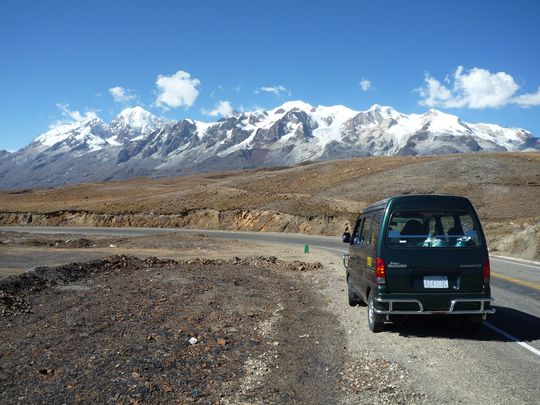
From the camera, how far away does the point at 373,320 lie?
875cm

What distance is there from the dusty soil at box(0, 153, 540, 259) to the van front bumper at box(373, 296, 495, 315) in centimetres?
3145

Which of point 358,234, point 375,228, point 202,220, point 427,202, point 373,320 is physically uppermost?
point 427,202

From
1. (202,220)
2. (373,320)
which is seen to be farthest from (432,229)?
(202,220)

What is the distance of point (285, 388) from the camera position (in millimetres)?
6148

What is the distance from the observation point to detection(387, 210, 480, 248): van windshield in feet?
27.9

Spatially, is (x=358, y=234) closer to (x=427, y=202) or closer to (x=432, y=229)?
(x=432, y=229)

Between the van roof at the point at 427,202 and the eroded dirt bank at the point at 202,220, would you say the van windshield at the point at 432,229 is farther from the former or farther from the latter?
the eroded dirt bank at the point at 202,220

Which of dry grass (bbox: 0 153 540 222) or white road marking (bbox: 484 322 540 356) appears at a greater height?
dry grass (bbox: 0 153 540 222)

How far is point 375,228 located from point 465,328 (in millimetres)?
2321

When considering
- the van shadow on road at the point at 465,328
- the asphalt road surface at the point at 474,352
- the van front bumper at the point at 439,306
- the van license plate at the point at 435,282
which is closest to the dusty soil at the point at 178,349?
the asphalt road surface at the point at 474,352

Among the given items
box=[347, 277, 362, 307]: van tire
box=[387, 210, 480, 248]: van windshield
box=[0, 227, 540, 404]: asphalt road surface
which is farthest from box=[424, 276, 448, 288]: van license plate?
box=[347, 277, 362, 307]: van tire

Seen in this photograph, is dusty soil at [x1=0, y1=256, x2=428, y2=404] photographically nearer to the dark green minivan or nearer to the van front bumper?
the van front bumper

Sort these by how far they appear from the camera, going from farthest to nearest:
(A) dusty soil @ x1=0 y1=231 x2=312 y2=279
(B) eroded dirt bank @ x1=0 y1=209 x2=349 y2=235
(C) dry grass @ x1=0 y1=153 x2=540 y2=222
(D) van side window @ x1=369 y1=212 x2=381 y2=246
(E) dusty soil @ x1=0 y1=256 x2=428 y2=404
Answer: (C) dry grass @ x1=0 y1=153 x2=540 y2=222 → (B) eroded dirt bank @ x1=0 y1=209 x2=349 y2=235 → (A) dusty soil @ x1=0 y1=231 x2=312 y2=279 → (D) van side window @ x1=369 y1=212 x2=381 y2=246 → (E) dusty soil @ x1=0 y1=256 x2=428 y2=404

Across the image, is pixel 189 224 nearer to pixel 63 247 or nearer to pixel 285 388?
pixel 63 247
